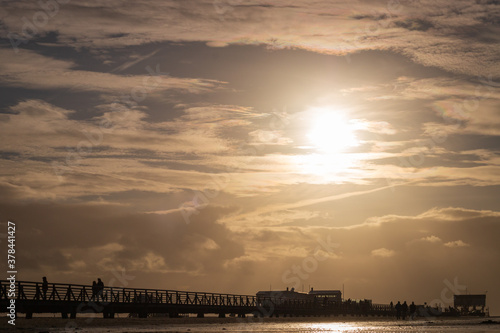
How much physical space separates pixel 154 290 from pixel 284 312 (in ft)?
85.3

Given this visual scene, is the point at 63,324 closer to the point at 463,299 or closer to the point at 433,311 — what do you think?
the point at 433,311

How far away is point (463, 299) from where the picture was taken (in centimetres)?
16612

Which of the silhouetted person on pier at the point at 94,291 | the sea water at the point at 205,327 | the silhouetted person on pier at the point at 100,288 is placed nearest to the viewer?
the sea water at the point at 205,327

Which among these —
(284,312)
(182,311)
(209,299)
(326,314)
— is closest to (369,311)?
(326,314)

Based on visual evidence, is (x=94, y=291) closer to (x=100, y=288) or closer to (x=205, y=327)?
(x=100, y=288)

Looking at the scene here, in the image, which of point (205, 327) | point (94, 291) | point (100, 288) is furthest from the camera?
point (100, 288)

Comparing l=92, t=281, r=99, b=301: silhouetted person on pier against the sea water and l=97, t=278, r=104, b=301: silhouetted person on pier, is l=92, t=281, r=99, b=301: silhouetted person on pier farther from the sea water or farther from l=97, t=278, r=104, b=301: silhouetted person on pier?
the sea water

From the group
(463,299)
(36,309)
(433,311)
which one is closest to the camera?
(36,309)

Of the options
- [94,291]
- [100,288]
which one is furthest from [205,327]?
[94,291]

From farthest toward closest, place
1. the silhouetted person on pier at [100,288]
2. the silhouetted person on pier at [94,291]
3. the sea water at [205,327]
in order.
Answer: the silhouetted person on pier at [100,288]
the silhouetted person on pier at [94,291]
the sea water at [205,327]

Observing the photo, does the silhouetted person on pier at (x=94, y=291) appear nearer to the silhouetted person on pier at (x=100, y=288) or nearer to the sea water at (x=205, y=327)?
the silhouetted person on pier at (x=100, y=288)

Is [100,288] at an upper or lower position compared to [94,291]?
upper

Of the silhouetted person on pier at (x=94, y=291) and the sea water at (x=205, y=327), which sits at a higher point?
the silhouetted person on pier at (x=94, y=291)

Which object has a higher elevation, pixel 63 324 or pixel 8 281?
pixel 8 281
